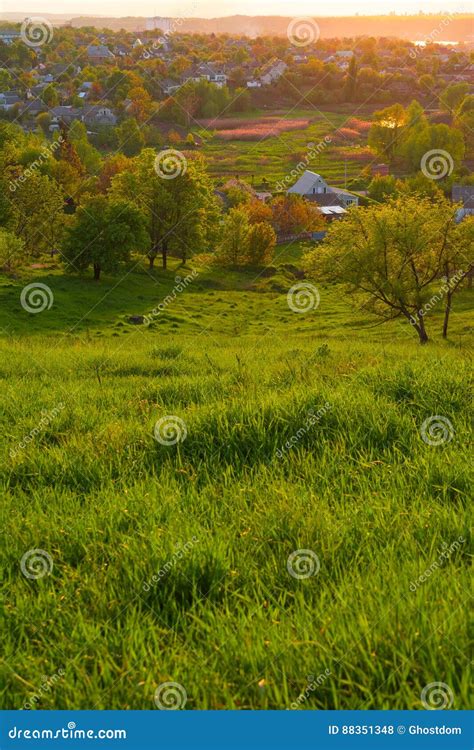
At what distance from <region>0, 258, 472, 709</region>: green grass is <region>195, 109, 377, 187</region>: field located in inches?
5197

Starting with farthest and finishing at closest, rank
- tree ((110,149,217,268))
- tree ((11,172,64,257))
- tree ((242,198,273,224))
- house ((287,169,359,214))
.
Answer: house ((287,169,359,214))
tree ((242,198,273,224))
tree ((110,149,217,268))
tree ((11,172,64,257))

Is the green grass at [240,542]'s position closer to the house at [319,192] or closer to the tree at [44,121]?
the house at [319,192]

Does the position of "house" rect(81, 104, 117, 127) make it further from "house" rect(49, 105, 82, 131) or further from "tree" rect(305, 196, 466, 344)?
"tree" rect(305, 196, 466, 344)

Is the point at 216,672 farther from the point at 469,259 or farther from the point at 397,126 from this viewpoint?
the point at 397,126

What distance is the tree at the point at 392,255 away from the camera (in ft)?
132

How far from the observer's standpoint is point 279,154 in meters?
159

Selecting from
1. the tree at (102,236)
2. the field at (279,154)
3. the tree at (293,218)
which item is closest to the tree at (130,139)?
the field at (279,154)

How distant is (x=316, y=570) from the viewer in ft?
10.7

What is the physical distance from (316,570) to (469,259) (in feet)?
144

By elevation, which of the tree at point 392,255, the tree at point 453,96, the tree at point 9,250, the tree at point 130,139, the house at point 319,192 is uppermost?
the tree at point 453,96

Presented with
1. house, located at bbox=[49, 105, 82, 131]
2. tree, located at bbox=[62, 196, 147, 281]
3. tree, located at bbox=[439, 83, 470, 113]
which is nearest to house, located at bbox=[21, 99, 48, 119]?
house, located at bbox=[49, 105, 82, 131]

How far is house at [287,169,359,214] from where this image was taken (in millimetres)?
115312

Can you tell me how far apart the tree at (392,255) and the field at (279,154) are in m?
93.3

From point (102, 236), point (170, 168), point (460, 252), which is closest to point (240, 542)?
point (460, 252)
